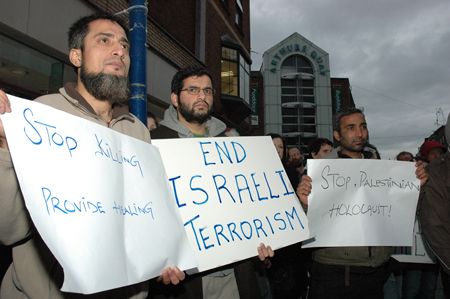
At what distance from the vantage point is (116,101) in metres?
1.87

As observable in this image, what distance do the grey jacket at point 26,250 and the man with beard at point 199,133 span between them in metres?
0.36

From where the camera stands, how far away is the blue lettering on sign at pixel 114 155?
1.43 m

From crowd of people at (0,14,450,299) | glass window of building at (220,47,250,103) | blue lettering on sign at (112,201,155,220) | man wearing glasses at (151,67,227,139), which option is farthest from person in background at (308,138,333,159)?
glass window of building at (220,47,250,103)

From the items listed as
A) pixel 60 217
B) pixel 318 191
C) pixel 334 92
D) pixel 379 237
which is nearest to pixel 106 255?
pixel 60 217

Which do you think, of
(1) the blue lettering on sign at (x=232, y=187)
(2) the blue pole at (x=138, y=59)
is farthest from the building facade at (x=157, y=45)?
(1) the blue lettering on sign at (x=232, y=187)

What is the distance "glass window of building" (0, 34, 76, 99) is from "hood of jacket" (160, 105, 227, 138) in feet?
12.8

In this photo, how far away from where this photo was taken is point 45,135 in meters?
1.26

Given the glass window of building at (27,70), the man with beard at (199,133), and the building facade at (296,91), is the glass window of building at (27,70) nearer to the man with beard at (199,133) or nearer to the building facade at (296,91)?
the man with beard at (199,133)

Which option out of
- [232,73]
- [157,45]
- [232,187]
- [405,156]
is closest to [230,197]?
[232,187]

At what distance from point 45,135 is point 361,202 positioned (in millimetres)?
1938

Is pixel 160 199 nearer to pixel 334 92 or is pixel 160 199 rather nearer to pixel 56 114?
pixel 56 114

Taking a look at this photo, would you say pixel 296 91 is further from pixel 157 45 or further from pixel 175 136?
pixel 175 136

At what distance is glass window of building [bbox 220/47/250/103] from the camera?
52.4 feet

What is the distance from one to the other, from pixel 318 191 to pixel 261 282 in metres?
1.90
